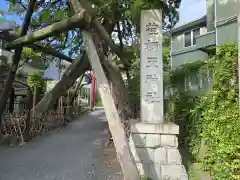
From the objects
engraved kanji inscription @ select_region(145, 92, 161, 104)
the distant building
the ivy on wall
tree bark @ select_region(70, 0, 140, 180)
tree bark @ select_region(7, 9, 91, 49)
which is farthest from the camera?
the distant building

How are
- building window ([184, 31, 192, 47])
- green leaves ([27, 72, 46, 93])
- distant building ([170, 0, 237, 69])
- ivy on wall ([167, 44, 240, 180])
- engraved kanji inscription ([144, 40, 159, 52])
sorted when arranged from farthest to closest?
1. building window ([184, 31, 192, 47])
2. green leaves ([27, 72, 46, 93])
3. distant building ([170, 0, 237, 69])
4. engraved kanji inscription ([144, 40, 159, 52])
5. ivy on wall ([167, 44, 240, 180])

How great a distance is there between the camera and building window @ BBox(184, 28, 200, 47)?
2078 centimetres

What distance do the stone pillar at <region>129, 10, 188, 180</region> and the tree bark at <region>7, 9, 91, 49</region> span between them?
128 cm

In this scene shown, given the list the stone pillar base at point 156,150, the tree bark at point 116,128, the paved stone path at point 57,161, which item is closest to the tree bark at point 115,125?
the tree bark at point 116,128

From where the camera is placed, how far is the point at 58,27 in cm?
664

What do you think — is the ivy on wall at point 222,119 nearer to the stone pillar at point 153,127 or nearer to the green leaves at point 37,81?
the stone pillar at point 153,127

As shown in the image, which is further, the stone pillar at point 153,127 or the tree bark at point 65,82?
the tree bark at point 65,82

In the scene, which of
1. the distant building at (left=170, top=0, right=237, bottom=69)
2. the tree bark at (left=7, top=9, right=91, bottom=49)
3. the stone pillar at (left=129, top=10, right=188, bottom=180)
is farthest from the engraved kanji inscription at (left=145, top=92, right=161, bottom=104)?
the distant building at (left=170, top=0, right=237, bottom=69)

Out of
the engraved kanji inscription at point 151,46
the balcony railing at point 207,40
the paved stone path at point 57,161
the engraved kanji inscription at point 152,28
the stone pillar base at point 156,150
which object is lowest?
the paved stone path at point 57,161

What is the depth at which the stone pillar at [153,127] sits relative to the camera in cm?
557

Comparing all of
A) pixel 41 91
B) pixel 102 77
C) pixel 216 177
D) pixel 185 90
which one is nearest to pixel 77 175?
pixel 102 77

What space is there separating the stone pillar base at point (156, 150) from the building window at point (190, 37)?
16177mm

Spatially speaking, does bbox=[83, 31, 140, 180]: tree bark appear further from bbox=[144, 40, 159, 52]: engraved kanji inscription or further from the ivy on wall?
the ivy on wall

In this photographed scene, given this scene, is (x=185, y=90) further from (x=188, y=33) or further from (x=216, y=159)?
(x=188, y=33)
